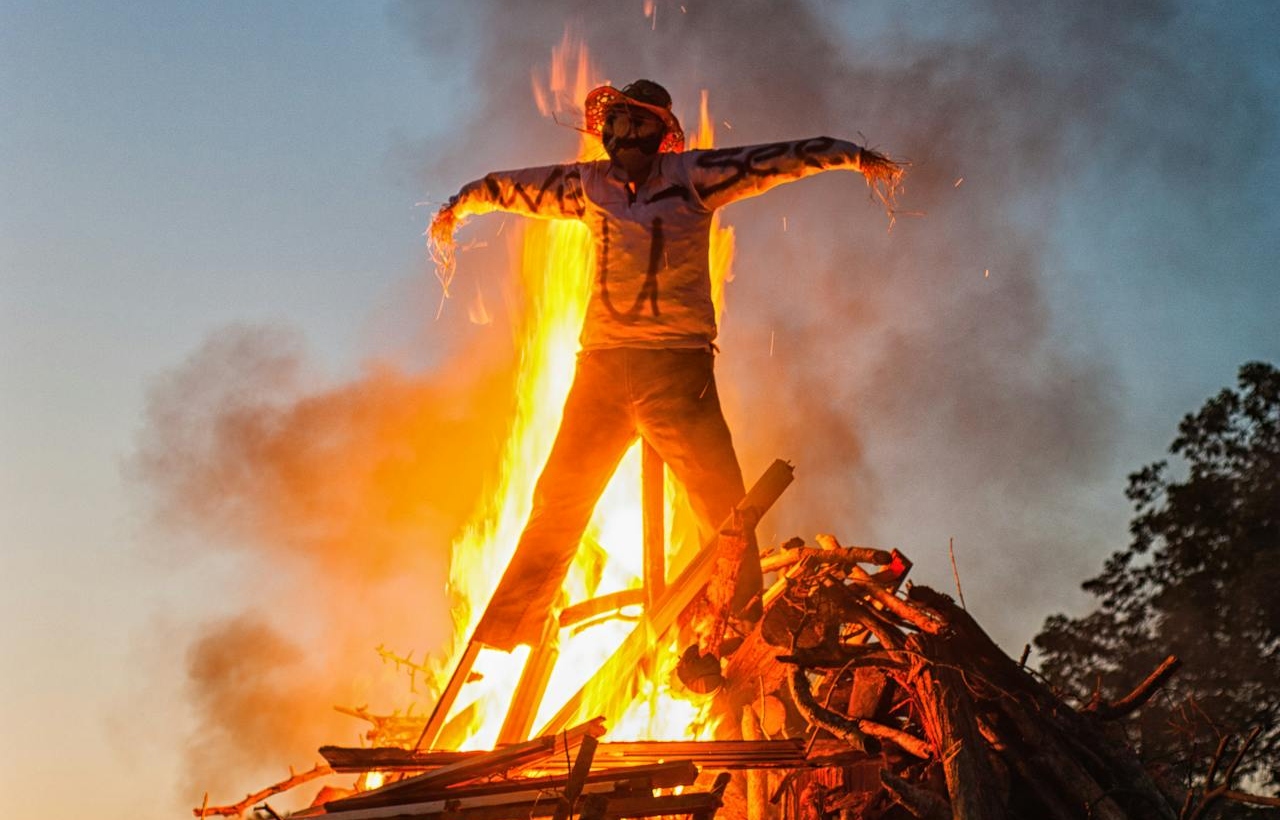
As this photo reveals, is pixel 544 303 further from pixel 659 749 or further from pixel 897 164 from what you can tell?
pixel 659 749

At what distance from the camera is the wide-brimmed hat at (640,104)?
25.2ft

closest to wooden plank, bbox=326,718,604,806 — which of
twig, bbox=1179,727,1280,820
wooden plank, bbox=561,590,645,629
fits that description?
twig, bbox=1179,727,1280,820

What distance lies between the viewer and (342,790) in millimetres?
7586

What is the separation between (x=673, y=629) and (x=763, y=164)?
2.93m

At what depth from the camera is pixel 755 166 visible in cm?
744

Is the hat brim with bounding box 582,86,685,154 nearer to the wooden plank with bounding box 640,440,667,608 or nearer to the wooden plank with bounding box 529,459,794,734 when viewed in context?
the wooden plank with bounding box 640,440,667,608

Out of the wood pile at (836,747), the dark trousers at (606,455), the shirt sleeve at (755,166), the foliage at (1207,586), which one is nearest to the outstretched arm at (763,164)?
the shirt sleeve at (755,166)

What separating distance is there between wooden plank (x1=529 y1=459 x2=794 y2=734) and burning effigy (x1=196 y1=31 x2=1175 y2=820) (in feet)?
0.05

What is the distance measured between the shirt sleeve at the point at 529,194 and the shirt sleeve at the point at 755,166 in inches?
30.5

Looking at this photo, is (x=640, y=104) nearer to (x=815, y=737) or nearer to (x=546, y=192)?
(x=546, y=192)

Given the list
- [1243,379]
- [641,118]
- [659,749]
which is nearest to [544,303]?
[641,118]

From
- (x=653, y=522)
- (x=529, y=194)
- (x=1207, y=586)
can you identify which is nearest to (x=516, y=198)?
(x=529, y=194)

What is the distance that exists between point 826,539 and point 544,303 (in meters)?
3.21

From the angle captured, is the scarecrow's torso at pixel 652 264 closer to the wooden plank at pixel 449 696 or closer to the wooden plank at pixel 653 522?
the wooden plank at pixel 653 522
